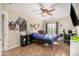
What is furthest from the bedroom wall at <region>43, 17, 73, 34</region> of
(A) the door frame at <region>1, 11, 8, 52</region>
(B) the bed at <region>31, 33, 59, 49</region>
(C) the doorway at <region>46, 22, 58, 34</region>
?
(A) the door frame at <region>1, 11, 8, 52</region>

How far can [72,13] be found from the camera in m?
2.52

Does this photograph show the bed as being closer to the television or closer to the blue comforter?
the blue comforter

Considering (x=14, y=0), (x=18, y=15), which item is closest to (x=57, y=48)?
(x=18, y=15)

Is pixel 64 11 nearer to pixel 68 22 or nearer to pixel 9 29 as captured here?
pixel 68 22

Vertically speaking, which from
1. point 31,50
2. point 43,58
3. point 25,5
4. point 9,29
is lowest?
point 43,58

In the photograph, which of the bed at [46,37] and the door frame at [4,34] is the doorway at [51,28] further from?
the door frame at [4,34]

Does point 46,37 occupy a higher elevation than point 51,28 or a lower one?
lower

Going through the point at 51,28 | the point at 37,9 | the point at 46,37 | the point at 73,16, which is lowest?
the point at 46,37

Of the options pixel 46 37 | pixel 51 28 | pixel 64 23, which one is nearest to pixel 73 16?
pixel 64 23

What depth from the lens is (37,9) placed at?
2531 millimetres

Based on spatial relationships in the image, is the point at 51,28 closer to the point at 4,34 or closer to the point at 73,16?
the point at 73,16

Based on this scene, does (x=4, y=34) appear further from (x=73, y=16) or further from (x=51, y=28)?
(x=73, y=16)

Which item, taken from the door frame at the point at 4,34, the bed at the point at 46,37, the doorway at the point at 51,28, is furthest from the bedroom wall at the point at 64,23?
the door frame at the point at 4,34

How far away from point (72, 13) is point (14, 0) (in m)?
1.17
